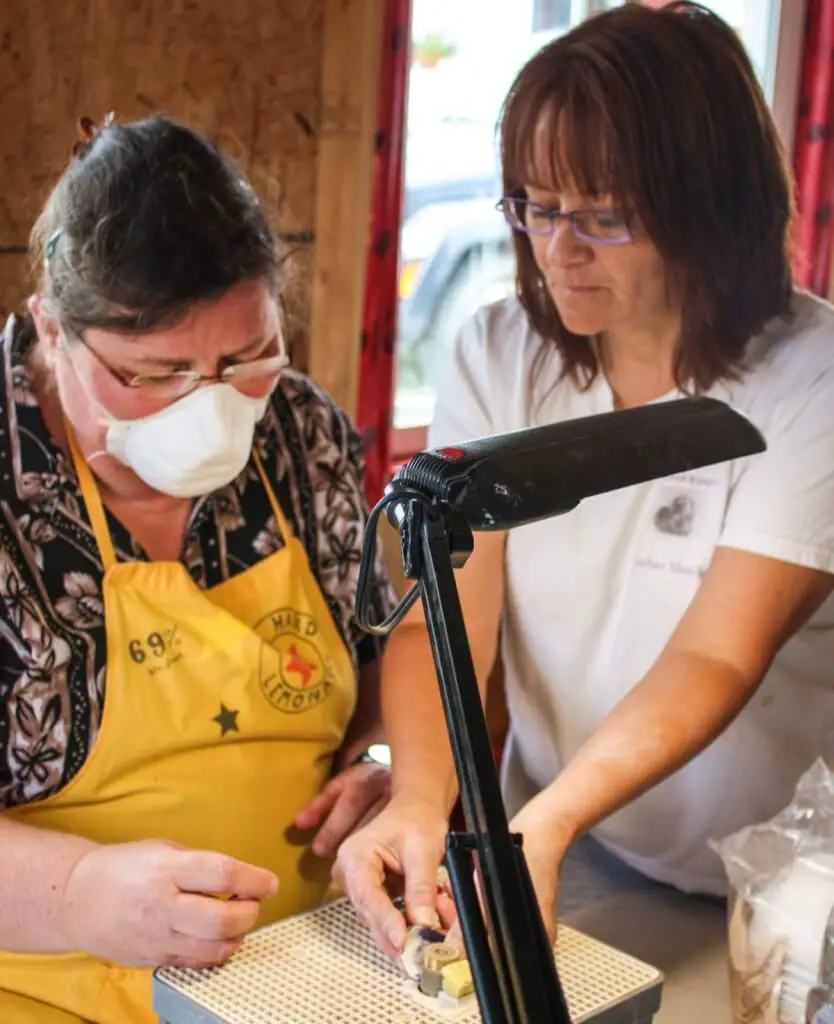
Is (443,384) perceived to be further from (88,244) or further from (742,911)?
(742,911)

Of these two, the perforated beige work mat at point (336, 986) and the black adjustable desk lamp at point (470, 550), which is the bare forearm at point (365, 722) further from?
the black adjustable desk lamp at point (470, 550)

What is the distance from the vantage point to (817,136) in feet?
11.4

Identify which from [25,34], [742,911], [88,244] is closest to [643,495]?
[742,911]

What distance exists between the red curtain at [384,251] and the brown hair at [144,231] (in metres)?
1.00

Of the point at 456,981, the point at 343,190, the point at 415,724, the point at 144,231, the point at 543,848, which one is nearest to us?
the point at 456,981

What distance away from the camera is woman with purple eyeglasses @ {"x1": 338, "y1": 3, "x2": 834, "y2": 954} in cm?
117

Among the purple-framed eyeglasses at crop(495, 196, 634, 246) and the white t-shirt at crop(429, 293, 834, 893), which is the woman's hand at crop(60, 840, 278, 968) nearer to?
the white t-shirt at crop(429, 293, 834, 893)

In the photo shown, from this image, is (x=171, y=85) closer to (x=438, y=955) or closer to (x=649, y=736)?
(x=649, y=736)

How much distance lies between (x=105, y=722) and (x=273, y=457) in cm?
35

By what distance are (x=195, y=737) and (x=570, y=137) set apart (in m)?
0.67

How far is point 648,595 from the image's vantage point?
1.32 metres

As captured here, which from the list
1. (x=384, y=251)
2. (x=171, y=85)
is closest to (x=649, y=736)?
(x=171, y=85)

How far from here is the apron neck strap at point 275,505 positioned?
1368mm

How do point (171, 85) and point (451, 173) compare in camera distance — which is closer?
point (171, 85)
